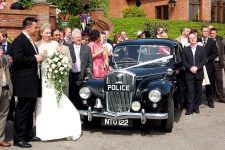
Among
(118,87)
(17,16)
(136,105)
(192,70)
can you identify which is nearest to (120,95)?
(118,87)

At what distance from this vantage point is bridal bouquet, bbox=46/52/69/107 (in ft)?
25.0

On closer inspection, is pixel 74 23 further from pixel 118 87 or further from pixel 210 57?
pixel 118 87

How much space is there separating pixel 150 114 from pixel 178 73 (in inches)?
94.2

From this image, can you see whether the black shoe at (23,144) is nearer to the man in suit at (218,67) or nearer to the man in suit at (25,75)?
the man in suit at (25,75)

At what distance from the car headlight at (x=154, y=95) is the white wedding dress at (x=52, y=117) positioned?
145 cm

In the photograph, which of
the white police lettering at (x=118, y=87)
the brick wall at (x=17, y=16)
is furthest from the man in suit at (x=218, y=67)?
the brick wall at (x=17, y=16)

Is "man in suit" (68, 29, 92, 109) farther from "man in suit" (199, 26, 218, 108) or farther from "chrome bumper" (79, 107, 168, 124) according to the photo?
"man in suit" (199, 26, 218, 108)

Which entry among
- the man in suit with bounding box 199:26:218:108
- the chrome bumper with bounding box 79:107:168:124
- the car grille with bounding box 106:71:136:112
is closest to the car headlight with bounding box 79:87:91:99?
the car grille with bounding box 106:71:136:112

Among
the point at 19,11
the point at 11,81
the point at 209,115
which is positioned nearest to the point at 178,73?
the point at 209,115

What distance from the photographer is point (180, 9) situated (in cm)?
3362

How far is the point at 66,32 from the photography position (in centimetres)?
1136

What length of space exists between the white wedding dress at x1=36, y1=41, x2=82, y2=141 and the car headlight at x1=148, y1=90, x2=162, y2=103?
→ 1.45 metres

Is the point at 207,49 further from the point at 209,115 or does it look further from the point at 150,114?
the point at 150,114

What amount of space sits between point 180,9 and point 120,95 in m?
26.5
